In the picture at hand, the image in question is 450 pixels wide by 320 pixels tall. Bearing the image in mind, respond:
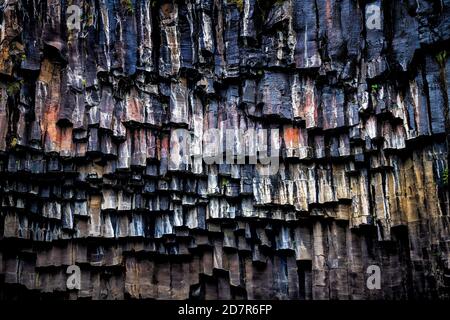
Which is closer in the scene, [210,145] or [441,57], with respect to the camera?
[441,57]

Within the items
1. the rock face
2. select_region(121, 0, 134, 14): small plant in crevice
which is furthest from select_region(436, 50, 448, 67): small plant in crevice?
select_region(121, 0, 134, 14): small plant in crevice

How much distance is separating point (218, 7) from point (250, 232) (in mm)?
6652

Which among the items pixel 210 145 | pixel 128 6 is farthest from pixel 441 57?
pixel 128 6

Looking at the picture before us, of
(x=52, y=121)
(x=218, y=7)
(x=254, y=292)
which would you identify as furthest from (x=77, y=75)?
(x=254, y=292)

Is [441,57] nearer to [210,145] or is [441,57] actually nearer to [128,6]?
[210,145]

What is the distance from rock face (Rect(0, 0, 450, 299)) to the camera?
1986cm

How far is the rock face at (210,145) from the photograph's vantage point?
1986cm

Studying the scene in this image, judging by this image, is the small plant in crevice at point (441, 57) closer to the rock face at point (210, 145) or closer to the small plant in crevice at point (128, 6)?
the rock face at point (210, 145)

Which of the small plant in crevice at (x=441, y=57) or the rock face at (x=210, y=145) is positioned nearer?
the small plant in crevice at (x=441, y=57)

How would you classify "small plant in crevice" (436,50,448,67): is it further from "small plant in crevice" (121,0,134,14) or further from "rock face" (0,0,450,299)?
"small plant in crevice" (121,0,134,14)

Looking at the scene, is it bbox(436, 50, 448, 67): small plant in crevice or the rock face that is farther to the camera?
the rock face

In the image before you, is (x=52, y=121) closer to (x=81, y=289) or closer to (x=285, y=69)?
(x=81, y=289)

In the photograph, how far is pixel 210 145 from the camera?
20875 mm

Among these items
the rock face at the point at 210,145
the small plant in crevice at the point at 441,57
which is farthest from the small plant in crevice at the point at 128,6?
the small plant in crevice at the point at 441,57
